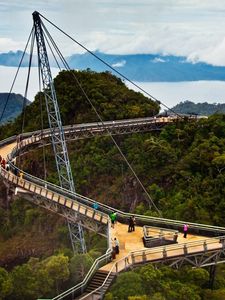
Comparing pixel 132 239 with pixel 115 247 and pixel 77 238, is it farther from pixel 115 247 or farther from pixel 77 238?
pixel 77 238

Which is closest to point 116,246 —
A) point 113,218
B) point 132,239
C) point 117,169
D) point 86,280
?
point 132,239

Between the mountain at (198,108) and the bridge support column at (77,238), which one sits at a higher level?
the mountain at (198,108)

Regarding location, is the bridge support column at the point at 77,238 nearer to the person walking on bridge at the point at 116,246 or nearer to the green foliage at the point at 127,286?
the person walking on bridge at the point at 116,246

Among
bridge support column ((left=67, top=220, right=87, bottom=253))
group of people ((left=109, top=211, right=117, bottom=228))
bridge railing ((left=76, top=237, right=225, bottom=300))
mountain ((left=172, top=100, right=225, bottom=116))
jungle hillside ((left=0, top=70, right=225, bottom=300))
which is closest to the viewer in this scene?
bridge railing ((left=76, top=237, right=225, bottom=300))

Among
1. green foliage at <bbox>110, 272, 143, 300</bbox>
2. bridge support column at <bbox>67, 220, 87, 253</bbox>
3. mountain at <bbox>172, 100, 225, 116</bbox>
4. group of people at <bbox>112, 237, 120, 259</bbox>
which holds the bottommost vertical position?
bridge support column at <bbox>67, 220, 87, 253</bbox>

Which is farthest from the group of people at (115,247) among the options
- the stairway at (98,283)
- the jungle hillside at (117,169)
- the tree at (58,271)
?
the jungle hillside at (117,169)

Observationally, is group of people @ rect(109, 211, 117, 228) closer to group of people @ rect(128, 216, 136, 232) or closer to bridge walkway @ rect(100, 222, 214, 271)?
bridge walkway @ rect(100, 222, 214, 271)

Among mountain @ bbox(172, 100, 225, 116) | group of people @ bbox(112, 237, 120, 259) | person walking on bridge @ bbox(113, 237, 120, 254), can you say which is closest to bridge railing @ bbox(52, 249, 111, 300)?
group of people @ bbox(112, 237, 120, 259)

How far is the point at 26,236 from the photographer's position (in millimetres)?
67250

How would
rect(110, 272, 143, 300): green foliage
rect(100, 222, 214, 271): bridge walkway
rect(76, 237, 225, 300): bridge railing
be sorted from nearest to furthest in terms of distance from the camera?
rect(110, 272, 143, 300): green foliage < rect(76, 237, 225, 300): bridge railing < rect(100, 222, 214, 271): bridge walkway

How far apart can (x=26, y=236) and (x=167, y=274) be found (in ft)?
133

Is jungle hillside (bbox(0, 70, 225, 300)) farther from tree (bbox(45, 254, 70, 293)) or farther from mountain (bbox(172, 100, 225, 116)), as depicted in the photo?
mountain (bbox(172, 100, 225, 116))

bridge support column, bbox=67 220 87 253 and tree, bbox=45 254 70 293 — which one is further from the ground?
tree, bbox=45 254 70 293

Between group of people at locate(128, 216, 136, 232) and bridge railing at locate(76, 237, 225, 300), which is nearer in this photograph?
bridge railing at locate(76, 237, 225, 300)
